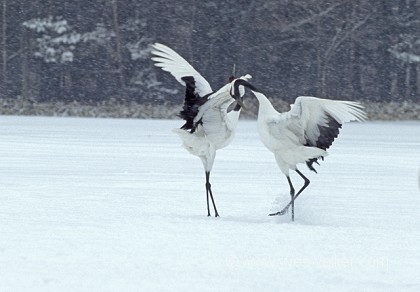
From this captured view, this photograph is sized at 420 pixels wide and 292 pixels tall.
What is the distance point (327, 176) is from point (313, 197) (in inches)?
121

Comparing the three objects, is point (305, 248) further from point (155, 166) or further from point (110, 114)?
point (110, 114)

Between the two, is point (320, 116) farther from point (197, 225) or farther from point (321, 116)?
point (197, 225)

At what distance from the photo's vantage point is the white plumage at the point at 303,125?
9.66 meters

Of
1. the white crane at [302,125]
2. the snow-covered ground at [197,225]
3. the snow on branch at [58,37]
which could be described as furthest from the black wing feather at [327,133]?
the snow on branch at [58,37]

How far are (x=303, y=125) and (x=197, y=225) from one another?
1.39 meters

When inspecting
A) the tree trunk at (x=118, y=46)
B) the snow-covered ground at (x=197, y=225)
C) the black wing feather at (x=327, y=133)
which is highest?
the black wing feather at (x=327, y=133)

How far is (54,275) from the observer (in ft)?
20.9

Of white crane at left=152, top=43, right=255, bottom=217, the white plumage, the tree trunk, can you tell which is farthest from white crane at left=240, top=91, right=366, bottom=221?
the tree trunk

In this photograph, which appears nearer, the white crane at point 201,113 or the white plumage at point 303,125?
the white plumage at point 303,125

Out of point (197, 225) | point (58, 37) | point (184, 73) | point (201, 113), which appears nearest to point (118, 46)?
point (58, 37)

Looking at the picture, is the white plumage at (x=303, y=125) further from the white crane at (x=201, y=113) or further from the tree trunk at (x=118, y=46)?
the tree trunk at (x=118, y=46)

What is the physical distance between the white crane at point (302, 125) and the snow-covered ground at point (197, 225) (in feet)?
2.03

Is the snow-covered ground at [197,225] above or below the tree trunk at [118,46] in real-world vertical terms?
above

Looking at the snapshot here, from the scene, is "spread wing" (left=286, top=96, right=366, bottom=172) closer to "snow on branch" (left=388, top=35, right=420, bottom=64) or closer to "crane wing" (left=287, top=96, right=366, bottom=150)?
"crane wing" (left=287, top=96, right=366, bottom=150)
